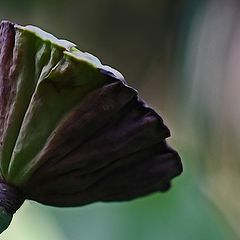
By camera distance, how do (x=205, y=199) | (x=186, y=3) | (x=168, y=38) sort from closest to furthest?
(x=205, y=199) → (x=186, y=3) → (x=168, y=38)

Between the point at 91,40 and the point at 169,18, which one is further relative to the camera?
the point at 91,40

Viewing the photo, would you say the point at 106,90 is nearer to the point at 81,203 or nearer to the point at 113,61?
the point at 81,203

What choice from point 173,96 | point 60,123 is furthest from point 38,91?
point 173,96

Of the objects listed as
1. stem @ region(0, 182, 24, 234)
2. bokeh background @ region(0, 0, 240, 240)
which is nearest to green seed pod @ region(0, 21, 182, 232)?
stem @ region(0, 182, 24, 234)


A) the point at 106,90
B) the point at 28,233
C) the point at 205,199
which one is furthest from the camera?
the point at 205,199

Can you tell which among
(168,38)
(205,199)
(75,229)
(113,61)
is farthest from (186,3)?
(75,229)

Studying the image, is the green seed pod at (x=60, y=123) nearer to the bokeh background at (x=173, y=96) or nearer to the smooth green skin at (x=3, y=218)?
the smooth green skin at (x=3, y=218)

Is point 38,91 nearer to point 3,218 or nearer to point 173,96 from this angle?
point 3,218

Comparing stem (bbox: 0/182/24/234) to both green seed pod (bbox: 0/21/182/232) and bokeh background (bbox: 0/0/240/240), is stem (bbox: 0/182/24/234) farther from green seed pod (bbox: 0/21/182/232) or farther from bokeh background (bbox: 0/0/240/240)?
bokeh background (bbox: 0/0/240/240)
